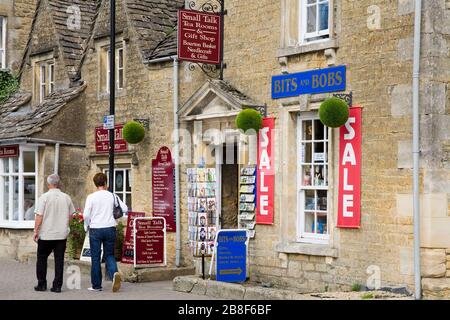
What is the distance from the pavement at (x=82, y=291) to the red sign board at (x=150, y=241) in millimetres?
574

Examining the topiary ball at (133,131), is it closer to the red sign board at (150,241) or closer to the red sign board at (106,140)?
the red sign board at (106,140)

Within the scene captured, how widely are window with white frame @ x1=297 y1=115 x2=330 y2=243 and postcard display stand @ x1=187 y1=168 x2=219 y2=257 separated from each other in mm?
2159

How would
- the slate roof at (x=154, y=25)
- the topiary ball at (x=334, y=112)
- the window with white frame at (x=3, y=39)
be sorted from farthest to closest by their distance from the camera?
the window with white frame at (x=3, y=39), the slate roof at (x=154, y=25), the topiary ball at (x=334, y=112)

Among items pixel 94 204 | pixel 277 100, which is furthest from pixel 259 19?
pixel 94 204

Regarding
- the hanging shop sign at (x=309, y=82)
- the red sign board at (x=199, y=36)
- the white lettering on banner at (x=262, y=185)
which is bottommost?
the white lettering on banner at (x=262, y=185)

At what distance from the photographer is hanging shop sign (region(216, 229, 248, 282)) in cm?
1301

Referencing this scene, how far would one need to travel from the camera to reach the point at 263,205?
1395 centimetres

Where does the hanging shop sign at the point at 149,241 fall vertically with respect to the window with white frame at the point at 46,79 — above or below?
below

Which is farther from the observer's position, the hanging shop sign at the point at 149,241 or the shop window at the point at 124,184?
the shop window at the point at 124,184

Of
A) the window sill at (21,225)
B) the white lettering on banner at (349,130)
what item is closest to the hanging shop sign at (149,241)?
the white lettering on banner at (349,130)

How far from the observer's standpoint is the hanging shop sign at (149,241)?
1489 centimetres

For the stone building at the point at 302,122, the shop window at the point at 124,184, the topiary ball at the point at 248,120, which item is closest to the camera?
the stone building at the point at 302,122

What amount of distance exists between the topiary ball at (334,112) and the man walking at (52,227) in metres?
4.20

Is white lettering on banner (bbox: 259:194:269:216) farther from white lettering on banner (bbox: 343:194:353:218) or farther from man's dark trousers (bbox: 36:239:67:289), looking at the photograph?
man's dark trousers (bbox: 36:239:67:289)
